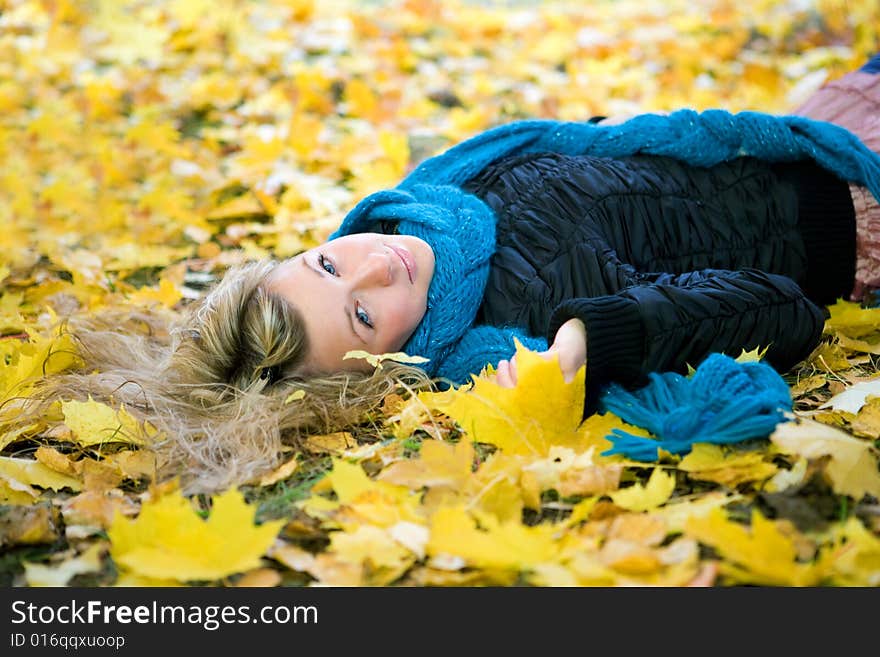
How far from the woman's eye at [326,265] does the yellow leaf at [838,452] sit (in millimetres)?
1101

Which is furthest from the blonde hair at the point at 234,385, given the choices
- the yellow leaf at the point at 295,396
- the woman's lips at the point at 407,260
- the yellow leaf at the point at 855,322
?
the yellow leaf at the point at 855,322

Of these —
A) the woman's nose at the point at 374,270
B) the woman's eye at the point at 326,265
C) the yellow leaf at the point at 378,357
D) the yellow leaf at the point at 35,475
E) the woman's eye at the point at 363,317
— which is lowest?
the yellow leaf at the point at 35,475

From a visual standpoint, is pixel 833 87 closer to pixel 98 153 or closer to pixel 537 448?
pixel 537 448

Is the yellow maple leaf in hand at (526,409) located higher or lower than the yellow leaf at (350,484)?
higher

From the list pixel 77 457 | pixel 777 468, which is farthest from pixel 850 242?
pixel 77 457

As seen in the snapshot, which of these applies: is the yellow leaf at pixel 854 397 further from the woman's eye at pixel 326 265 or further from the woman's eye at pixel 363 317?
the woman's eye at pixel 326 265

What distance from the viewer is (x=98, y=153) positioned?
4.29 meters

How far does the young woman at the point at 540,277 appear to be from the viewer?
2.06 metres

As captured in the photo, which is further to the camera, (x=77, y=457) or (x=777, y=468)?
(x=77, y=457)

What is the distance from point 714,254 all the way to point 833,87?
956mm

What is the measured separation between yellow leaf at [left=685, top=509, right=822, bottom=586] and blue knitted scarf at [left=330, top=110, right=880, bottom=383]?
2.96ft

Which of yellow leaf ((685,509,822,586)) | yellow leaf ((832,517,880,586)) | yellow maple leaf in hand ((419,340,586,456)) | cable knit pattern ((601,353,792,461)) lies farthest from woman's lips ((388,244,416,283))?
yellow leaf ((832,517,880,586))

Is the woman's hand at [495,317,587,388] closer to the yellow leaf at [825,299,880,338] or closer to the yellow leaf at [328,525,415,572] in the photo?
the yellow leaf at [328,525,415,572]

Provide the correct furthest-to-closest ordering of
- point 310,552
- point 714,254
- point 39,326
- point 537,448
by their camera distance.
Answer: point 39,326 → point 714,254 → point 537,448 → point 310,552
